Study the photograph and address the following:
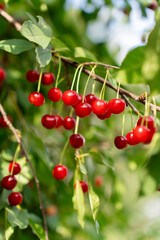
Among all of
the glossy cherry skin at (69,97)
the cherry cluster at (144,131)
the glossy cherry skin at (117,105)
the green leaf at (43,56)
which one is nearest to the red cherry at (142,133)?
the cherry cluster at (144,131)

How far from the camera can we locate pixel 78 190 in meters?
1.38

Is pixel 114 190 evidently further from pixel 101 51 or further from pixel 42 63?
pixel 42 63

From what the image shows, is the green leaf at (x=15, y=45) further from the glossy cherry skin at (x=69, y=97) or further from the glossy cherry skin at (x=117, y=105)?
the glossy cherry skin at (x=117, y=105)

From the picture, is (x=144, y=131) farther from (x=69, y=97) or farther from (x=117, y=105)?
(x=69, y=97)

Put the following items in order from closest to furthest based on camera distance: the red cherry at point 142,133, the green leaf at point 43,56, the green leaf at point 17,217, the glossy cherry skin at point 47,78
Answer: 1. the red cherry at point 142,133
2. the green leaf at point 43,56
3. the green leaf at point 17,217
4. the glossy cherry skin at point 47,78

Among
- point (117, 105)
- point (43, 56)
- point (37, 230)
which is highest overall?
point (43, 56)

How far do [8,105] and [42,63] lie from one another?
134 cm

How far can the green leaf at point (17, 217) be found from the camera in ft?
4.42

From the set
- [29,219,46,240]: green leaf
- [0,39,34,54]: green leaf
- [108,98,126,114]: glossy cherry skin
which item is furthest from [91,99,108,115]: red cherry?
[29,219,46,240]: green leaf

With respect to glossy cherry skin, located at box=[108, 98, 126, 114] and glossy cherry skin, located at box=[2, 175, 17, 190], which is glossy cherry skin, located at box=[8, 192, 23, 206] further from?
glossy cherry skin, located at box=[108, 98, 126, 114]

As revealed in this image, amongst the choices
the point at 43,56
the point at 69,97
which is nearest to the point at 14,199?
the point at 69,97

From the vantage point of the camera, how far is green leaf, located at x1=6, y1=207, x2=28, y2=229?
4.42ft

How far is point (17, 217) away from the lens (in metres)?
1.41

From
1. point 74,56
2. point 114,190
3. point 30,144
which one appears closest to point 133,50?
point 74,56
